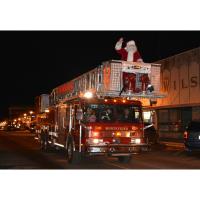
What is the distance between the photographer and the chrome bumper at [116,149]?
47.5 ft

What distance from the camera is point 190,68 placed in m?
28.3

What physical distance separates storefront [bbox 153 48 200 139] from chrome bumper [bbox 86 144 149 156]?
13530 millimetres

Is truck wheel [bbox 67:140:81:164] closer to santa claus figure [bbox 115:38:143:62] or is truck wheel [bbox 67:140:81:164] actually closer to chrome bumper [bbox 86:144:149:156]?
chrome bumper [bbox 86:144:149:156]

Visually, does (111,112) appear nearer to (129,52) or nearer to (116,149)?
(116,149)

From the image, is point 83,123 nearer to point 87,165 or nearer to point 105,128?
point 105,128

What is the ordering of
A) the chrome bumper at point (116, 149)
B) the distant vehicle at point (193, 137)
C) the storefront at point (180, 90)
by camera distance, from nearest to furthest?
the chrome bumper at point (116, 149)
the distant vehicle at point (193, 137)
the storefront at point (180, 90)

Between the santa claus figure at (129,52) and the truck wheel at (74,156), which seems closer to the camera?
the truck wheel at (74,156)

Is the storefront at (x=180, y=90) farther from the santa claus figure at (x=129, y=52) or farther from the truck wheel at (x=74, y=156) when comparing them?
the truck wheel at (x=74, y=156)

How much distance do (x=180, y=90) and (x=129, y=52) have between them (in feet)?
45.1

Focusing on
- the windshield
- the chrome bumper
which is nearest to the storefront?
the windshield

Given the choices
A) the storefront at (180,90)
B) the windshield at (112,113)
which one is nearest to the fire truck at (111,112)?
the windshield at (112,113)

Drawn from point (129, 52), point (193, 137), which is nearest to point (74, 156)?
point (129, 52)

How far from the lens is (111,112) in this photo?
589 inches

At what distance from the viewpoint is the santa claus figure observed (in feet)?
54.3
